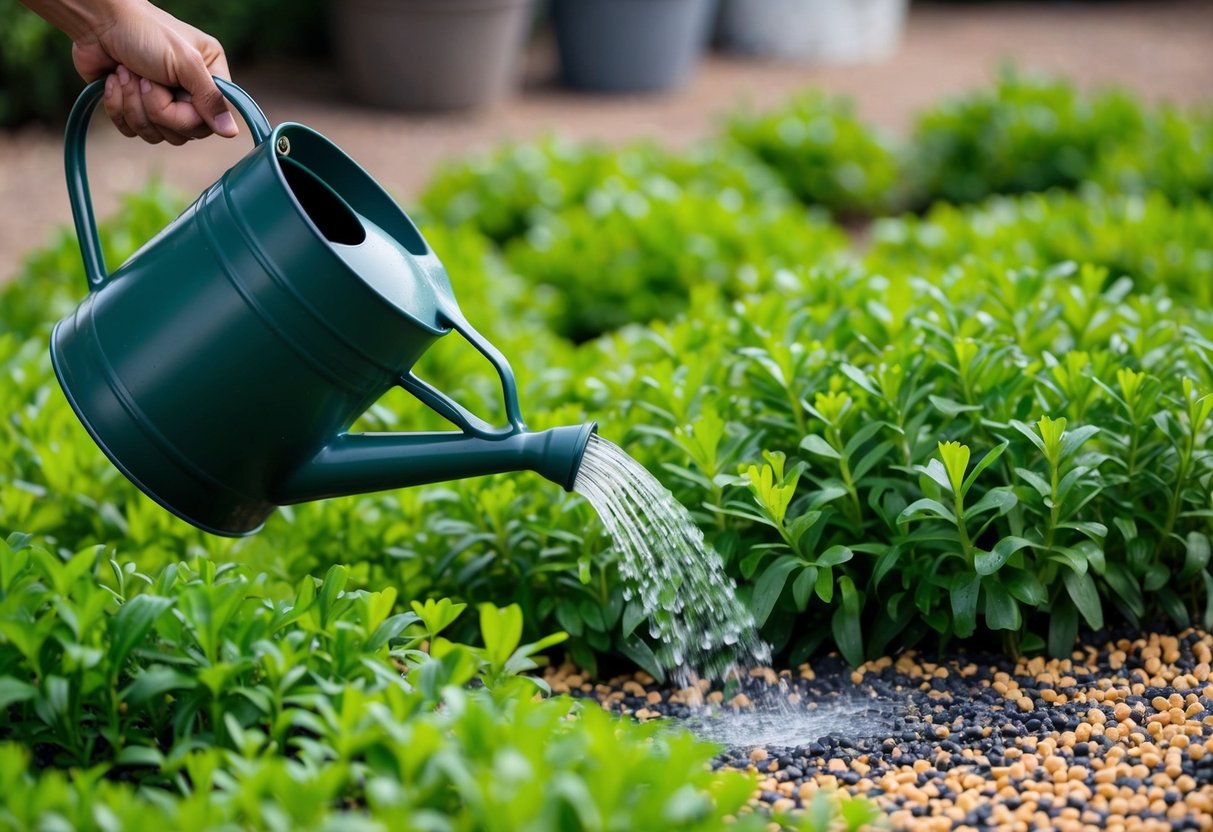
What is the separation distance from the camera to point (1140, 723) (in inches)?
84.7

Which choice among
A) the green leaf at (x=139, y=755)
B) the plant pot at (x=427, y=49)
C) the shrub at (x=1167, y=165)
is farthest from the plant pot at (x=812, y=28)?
the green leaf at (x=139, y=755)

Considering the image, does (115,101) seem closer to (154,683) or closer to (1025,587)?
(154,683)

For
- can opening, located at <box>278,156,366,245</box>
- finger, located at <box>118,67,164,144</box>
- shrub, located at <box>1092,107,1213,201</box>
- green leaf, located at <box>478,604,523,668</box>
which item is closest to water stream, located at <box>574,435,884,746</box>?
green leaf, located at <box>478,604,523,668</box>

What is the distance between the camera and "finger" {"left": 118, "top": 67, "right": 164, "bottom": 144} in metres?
2.05

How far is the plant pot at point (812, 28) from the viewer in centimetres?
937

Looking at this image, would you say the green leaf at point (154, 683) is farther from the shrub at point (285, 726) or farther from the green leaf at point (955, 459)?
the green leaf at point (955, 459)

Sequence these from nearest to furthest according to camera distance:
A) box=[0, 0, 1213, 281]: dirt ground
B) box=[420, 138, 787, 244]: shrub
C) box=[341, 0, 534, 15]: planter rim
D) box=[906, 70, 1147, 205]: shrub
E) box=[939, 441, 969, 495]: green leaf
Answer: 1. box=[939, 441, 969, 495]: green leaf
2. box=[420, 138, 787, 244]: shrub
3. box=[906, 70, 1147, 205]: shrub
4. box=[0, 0, 1213, 281]: dirt ground
5. box=[341, 0, 534, 15]: planter rim

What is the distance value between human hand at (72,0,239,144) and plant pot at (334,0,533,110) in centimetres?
536

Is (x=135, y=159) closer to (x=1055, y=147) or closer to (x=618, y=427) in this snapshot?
(x=1055, y=147)

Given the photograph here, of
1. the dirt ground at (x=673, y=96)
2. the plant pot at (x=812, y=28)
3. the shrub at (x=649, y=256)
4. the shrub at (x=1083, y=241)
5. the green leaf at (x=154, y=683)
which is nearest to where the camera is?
the green leaf at (x=154, y=683)

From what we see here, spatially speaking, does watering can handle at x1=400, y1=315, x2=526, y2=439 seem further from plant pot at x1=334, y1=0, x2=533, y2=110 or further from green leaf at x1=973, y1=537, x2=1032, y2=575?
plant pot at x1=334, y1=0, x2=533, y2=110

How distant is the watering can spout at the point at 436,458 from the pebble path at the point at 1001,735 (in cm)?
58

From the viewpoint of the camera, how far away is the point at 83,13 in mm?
2004

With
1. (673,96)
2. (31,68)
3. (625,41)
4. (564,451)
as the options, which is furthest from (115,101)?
(673,96)
